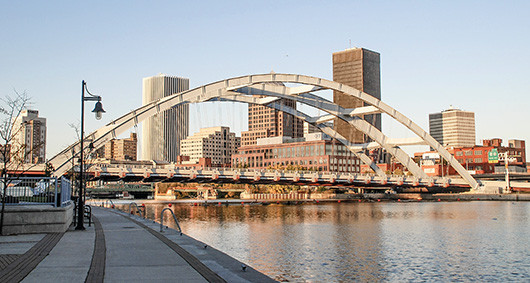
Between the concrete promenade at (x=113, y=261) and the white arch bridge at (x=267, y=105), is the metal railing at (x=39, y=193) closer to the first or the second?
the concrete promenade at (x=113, y=261)

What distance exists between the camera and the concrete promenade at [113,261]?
555 inches

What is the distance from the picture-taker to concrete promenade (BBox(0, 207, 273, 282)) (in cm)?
1409

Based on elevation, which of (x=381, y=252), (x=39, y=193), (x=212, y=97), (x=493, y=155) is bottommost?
(x=381, y=252)

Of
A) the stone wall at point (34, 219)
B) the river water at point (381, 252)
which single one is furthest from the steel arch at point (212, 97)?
the stone wall at point (34, 219)

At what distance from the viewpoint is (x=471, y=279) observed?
21.8m

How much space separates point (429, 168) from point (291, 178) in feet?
315

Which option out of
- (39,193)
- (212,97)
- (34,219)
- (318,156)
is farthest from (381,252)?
(318,156)

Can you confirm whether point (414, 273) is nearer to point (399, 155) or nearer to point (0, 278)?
point (0, 278)

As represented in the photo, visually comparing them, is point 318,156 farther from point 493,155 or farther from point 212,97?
point 212,97

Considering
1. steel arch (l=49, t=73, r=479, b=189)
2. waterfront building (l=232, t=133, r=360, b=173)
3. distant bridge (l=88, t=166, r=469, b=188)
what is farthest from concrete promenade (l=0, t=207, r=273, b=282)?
waterfront building (l=232, t=133, r=360, b=173)

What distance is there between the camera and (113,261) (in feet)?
55.2

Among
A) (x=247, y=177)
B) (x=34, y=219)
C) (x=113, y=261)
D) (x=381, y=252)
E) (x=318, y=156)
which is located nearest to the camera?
(x=113, y=261)

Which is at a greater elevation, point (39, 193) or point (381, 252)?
point (39, 193)

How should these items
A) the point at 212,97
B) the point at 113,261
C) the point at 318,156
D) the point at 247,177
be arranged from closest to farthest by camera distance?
the point at 113,261 → the point at 212,97 → the point at 247,177 → the point at 318,156
